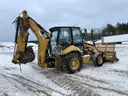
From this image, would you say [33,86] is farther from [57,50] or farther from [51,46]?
Result: [51,46]

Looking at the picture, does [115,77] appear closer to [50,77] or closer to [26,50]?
[50,77]

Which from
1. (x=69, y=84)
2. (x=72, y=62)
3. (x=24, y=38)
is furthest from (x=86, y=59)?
(x=69, y=84)

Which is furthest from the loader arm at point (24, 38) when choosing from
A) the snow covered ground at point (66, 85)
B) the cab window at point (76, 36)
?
the cab window at point (76, 36)

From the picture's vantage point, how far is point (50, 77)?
10.6 m

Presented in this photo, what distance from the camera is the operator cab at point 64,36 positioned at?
1172 centimetres

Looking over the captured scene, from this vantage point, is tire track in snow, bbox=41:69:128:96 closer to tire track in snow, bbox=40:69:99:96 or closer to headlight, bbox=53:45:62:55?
tire track in snow, bbox=40:69:99:96

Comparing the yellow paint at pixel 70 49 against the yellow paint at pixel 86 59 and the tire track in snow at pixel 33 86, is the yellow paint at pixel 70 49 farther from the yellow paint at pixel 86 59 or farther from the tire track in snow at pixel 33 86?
the tire track in snow at pixel 33 86

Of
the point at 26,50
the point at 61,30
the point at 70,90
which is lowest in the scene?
the point at 70,90

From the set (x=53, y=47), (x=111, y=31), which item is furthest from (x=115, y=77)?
(x=111, y=31)

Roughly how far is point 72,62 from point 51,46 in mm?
1267

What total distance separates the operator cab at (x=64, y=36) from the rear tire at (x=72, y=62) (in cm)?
59

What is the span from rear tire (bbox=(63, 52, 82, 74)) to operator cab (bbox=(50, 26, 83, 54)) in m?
0.59

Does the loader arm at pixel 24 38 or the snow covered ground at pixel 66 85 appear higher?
the loader arm at pixel 24 38

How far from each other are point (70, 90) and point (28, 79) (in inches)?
115
